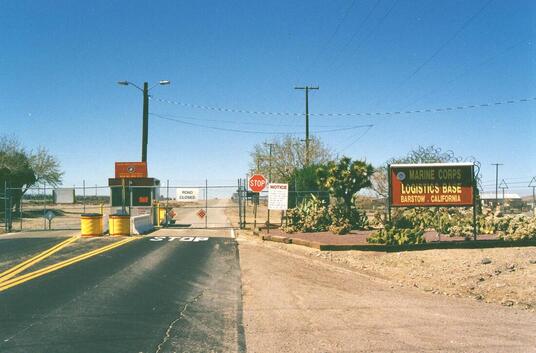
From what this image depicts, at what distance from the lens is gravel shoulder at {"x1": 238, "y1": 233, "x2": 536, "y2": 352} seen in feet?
20.2

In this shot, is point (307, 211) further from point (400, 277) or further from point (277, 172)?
point (277, 172)

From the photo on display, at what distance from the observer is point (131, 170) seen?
29984mm

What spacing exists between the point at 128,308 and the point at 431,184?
11.5m

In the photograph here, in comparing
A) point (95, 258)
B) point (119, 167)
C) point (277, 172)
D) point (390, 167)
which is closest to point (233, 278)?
point (95, 258)

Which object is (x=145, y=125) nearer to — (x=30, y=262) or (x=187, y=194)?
(x=187, y=194)

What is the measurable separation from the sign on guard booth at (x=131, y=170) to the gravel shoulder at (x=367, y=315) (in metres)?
19.0

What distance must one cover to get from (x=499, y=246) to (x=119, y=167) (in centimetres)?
2326

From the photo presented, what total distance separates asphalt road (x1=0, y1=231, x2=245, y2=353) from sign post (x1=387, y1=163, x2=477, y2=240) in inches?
248

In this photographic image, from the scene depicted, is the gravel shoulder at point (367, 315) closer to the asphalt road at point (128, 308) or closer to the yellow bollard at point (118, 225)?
the asphalt road at point (128, 308)

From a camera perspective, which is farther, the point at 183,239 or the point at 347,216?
the point at 347,216

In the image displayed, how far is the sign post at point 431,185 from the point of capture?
15.8 meters

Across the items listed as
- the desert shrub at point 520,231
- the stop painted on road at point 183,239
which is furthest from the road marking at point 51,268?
the desert shrub at point 520,231

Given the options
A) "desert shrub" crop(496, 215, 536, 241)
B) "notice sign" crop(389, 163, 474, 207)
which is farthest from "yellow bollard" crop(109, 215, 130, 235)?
"desert shrub" crop(496, 215, 536, 241)

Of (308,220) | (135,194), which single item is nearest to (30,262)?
(308,220)
